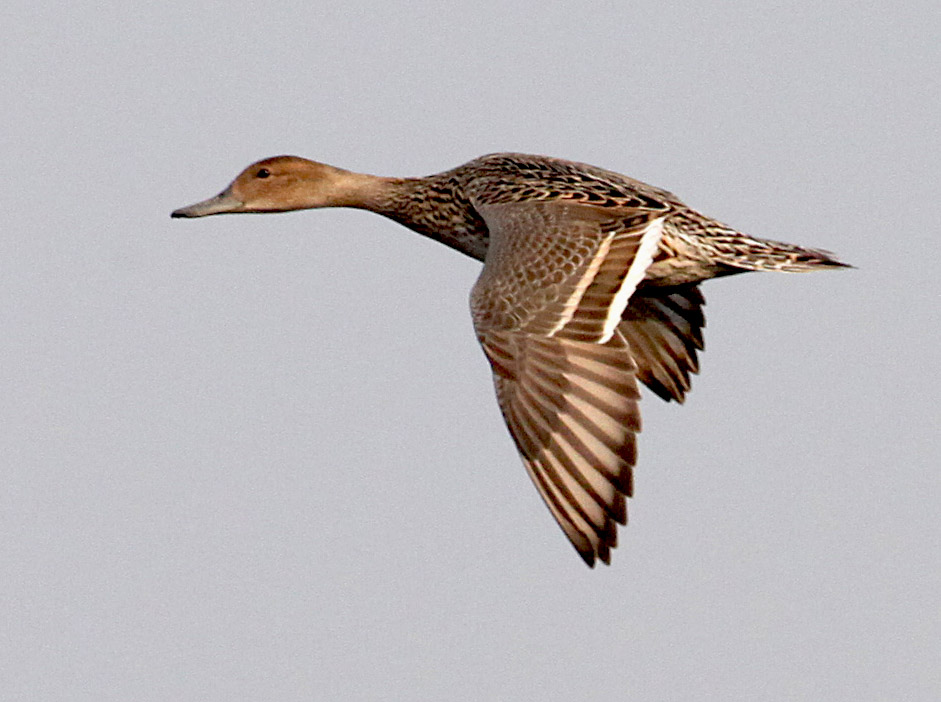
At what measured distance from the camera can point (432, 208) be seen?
13555 mm

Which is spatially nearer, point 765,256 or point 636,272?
point 636,272

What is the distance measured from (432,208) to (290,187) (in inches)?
52.7

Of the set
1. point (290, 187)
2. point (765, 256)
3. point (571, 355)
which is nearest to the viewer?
point (571, 355)

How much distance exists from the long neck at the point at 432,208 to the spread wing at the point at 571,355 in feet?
4.88

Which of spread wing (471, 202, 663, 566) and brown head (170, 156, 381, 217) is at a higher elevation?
brown head (170, 156, 381, 217)

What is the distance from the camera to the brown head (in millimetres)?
14188

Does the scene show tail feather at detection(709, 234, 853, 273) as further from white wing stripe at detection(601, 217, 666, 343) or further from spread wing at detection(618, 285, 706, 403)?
spread wing at detection(618, 285, 706, 403)

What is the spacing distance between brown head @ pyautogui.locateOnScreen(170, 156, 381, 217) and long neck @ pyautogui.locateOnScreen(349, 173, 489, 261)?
94 mm

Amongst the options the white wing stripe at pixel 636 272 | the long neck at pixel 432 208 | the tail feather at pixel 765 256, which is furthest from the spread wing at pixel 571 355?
the long neck at pixel 432 208

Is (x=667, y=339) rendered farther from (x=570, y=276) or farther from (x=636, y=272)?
(x=570, y=276)

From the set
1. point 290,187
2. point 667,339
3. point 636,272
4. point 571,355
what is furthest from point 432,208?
point 571,355

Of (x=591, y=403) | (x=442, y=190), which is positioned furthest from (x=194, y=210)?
(x=591, y=403)

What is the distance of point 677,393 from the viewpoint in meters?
13.6

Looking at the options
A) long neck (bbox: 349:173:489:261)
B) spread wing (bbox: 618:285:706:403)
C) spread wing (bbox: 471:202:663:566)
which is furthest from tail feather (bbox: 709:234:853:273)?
long neck (bbox: 349:173:489:261)
